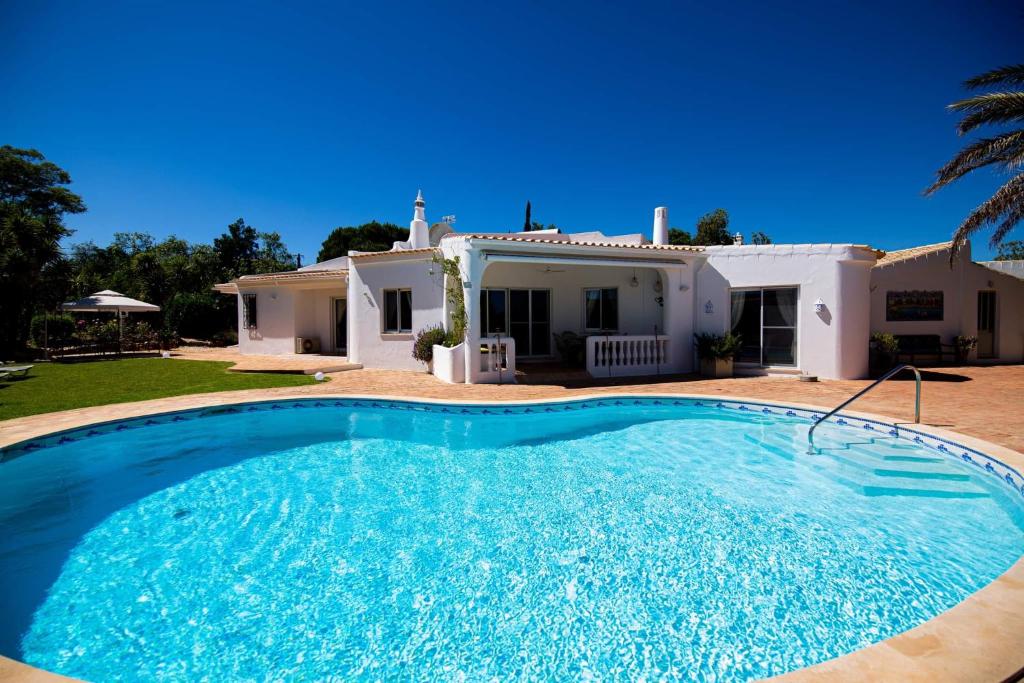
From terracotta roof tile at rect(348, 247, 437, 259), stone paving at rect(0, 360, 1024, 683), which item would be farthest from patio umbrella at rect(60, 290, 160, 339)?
stone paving at rect(0, 360, 1024, 683)

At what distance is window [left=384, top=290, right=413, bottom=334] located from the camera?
15.6 meters

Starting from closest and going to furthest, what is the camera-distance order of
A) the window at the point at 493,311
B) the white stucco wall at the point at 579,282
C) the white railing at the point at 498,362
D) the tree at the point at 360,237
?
the white stucco wall at the point at 579,282 → the white railing at the point at 498,362 → the window at the point at 493,311 → the tree at the point at 360,237

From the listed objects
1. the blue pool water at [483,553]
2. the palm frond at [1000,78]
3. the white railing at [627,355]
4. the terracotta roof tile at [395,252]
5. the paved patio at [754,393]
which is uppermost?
the palm frond at [1000,78]

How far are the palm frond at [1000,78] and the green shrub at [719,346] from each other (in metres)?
8.19

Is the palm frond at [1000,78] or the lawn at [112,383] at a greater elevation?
the palm frond at [1000,78]

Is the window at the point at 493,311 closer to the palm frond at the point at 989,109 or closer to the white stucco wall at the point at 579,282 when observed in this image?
the white stucco wall at the point at 579,282

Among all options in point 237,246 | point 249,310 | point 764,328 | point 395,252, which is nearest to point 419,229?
point 395,252

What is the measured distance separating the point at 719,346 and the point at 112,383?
17.7m

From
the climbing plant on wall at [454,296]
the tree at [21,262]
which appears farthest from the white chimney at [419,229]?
the tree at [21,262]

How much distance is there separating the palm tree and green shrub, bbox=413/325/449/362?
14.8 m

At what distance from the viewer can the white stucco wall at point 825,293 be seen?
13.0m

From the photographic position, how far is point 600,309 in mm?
16953

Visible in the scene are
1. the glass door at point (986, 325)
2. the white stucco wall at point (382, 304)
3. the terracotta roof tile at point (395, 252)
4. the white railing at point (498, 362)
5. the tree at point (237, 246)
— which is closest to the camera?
the white railing at point (498, 362)

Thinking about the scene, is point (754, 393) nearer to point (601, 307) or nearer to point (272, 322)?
point (601, 307)
